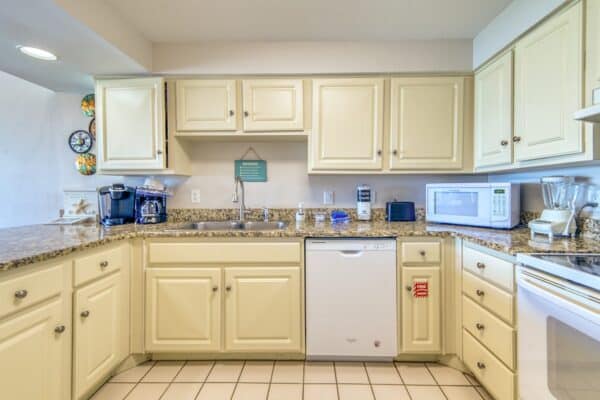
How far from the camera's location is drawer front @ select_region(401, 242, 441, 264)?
1812 mm

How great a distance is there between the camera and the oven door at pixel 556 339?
0.92 meters

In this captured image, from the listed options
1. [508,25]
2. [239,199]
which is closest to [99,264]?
[239,199]

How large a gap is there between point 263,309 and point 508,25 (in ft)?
7.37

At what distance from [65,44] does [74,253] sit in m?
1.24

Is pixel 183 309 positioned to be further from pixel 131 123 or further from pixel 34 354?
pixel 131 123

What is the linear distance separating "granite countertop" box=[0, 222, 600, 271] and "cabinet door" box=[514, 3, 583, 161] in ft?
1.46

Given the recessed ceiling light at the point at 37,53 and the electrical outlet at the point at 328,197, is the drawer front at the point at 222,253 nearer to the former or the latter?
the electrical outlet at the point at 328,197

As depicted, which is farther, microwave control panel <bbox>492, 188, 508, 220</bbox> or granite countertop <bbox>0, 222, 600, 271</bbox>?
microwave control panel <bbox>492, 188, 508, 220</bbox>

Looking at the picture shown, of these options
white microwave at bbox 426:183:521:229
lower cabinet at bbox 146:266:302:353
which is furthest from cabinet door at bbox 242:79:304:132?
white microwave at bbox 426:183:521:229

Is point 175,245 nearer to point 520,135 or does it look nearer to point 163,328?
point 163,328

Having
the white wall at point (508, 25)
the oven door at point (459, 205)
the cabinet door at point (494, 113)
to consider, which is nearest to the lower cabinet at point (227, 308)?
the oven door at point (459, 205)

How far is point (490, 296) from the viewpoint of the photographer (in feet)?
4.78

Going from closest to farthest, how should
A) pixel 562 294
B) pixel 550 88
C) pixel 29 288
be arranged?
pixel 562 294 → pixel 29 288 → pixel 550 88

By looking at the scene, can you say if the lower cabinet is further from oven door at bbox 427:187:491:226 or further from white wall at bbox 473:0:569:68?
white wall at bbox 473:0:569:68
